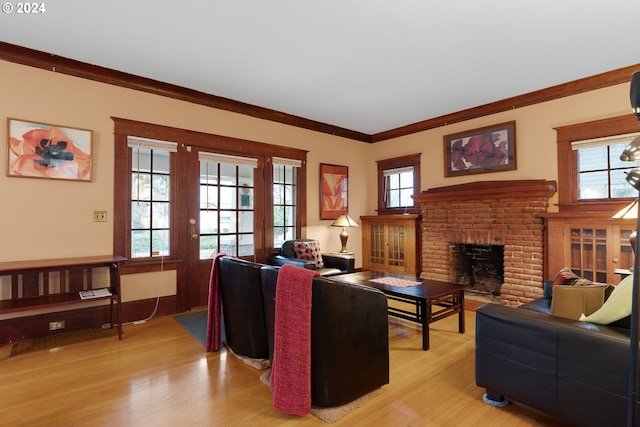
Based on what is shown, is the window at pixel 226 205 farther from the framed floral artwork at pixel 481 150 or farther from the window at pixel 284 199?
the framed floral artwork at pixel 481 150

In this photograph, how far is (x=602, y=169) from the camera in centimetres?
380

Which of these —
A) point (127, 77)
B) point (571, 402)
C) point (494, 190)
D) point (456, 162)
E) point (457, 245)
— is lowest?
point (571, 402)

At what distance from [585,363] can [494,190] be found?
3.02 metres

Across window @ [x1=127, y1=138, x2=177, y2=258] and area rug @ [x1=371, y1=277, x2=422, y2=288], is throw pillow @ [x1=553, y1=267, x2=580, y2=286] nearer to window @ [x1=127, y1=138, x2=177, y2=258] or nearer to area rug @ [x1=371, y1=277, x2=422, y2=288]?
area rug @ [x1=371, y1=277, x2=422, y2=288]

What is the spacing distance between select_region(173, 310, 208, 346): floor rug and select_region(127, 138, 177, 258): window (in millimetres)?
776

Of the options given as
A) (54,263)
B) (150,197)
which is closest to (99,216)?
(150,197)

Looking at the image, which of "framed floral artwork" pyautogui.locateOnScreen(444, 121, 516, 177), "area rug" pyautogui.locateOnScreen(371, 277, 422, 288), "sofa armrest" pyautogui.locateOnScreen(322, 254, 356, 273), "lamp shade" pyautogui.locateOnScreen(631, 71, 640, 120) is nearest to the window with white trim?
"framed floral artwork" pyautogui.locateOnScreen(444, 121, 516, 177)

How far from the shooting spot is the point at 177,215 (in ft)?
13.4

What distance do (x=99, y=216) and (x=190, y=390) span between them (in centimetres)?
227

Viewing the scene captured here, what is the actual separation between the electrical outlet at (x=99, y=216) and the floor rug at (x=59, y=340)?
3.73 feet

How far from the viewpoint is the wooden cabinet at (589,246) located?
3.46 m

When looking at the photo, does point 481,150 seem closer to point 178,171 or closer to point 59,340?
point 178,171

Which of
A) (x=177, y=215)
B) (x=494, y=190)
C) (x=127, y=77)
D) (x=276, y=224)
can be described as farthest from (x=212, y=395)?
(x=494, y=190)

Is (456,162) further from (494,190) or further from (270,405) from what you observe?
(270,405)
